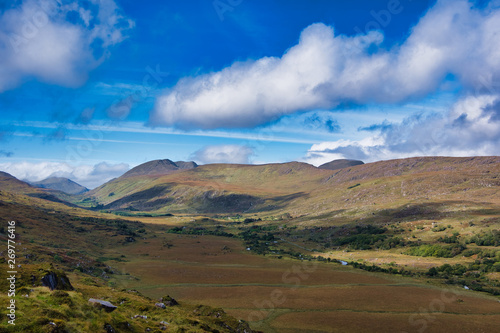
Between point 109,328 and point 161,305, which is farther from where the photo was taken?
point 161,305

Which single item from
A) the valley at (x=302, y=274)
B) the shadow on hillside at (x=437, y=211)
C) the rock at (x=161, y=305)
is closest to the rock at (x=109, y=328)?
the valley at (x=302, y=274)

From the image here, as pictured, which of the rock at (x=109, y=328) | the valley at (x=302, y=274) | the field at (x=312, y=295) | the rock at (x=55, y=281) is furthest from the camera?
the field at (x=312, y=295)

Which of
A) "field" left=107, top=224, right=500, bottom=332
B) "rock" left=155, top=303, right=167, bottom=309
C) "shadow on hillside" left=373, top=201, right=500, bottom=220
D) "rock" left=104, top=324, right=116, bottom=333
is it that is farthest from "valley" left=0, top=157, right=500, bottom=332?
"rock" left=155, top=303, right=167, bottom=309

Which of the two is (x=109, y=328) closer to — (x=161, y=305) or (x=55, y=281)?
(x=55, y=281)

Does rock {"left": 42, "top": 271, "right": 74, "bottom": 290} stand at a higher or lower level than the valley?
higher

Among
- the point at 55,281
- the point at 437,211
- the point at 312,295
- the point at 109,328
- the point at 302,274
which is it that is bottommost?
the point at 302,274

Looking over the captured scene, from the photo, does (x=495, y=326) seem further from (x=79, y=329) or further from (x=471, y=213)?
(x=471, y=213)

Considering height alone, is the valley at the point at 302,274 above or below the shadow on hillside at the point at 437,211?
below

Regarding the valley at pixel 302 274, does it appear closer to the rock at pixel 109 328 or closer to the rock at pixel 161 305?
the rock at pixel 109 328

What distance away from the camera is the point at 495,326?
2780 centimetres

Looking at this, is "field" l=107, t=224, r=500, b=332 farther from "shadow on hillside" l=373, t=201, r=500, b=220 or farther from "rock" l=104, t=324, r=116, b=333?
"shadow on hillside" l=373, t=201, r=500, b=220

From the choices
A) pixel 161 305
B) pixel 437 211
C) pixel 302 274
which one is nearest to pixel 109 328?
pixel 161 305

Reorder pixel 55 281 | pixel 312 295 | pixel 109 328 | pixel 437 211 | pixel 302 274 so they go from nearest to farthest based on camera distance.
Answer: pixel 109 328 < pixel 55 281 < pixel 312 295 < pixel 302 274 < pixel 437 211

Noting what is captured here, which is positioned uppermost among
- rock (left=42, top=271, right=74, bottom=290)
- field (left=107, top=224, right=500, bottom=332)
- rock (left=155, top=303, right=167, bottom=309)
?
rock (left=42, top=271, right=74, bottom=290)
